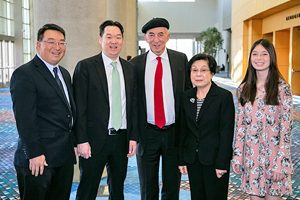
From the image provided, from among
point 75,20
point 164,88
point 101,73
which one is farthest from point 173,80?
point 75,20

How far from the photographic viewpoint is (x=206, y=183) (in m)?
3.20

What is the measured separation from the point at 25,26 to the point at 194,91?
1129 inches

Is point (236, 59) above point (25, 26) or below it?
below

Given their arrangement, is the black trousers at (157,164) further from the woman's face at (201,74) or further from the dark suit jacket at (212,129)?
the woman's face at (201,74)

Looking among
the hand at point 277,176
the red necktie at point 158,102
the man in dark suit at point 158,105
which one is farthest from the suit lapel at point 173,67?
the hand at point 277,176

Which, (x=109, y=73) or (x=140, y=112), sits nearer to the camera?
(x=109, y=73)

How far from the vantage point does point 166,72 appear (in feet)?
12.5

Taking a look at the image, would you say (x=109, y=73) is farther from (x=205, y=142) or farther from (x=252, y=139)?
(x=252, y=139)

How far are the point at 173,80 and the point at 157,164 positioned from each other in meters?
0.88

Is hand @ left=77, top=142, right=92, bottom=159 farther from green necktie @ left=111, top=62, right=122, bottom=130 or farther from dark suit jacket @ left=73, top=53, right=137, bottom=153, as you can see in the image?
green necktie @ left=111, top=62, right=122, bottom=130

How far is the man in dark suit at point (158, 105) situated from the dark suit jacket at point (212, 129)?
18.8 inches

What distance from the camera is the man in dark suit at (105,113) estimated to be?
3346 mm

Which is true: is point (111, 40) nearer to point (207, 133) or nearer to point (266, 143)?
point (207, 133)

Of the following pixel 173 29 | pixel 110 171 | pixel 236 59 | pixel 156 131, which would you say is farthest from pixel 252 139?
pixel 173 29
